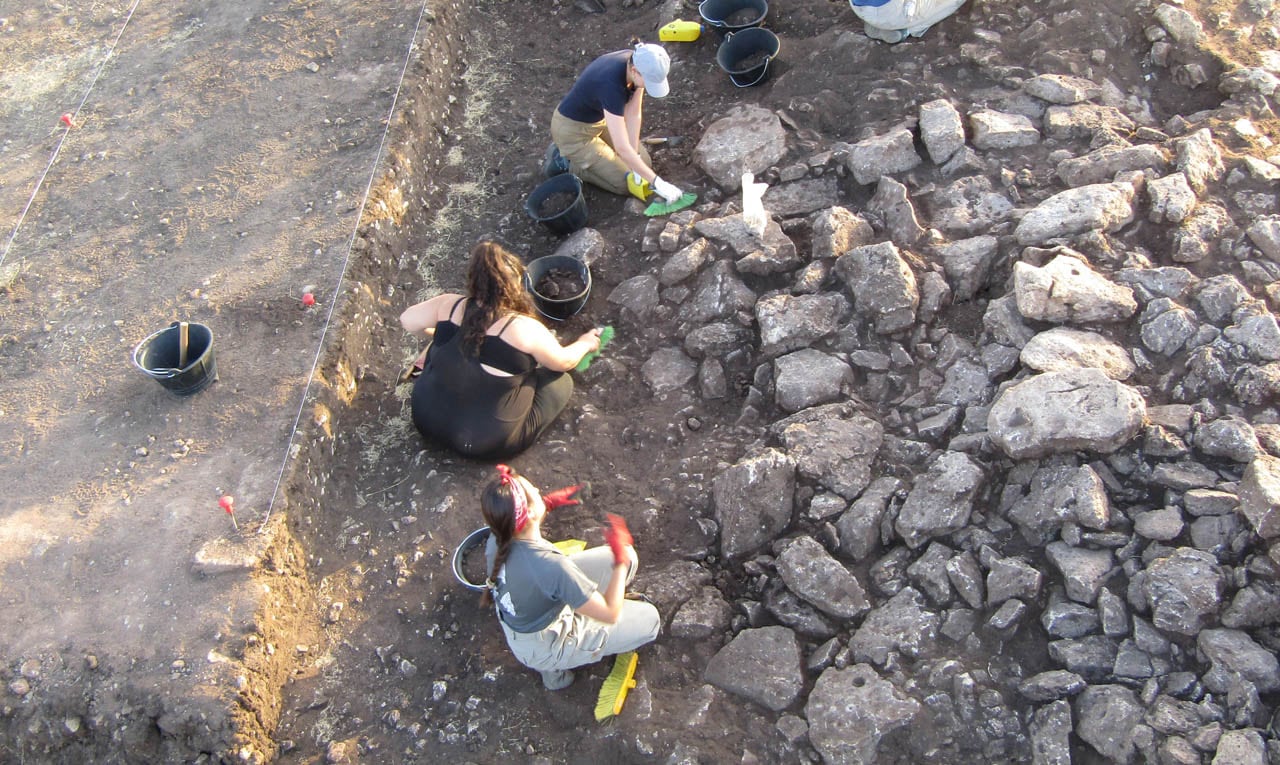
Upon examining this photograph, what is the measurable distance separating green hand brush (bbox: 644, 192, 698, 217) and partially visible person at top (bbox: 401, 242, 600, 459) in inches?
50.2

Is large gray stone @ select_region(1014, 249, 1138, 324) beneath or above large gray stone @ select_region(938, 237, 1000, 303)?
above

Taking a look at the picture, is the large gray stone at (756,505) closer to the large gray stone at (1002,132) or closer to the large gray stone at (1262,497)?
the large gray stone at (1262,497)

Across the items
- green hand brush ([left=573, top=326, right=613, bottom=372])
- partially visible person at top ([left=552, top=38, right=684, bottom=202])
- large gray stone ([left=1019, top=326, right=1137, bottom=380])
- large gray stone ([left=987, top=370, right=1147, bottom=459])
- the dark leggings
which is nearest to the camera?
large gray stone ([left=987, top=370, right=1147, bottom=459])

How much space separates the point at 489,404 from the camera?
3.90 meters

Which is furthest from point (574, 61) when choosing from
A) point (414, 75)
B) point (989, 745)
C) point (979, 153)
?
point (989, 745)

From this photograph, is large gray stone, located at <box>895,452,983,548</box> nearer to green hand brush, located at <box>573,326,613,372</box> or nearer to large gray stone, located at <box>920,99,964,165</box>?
green hand brush, located at <box>573,326,613,372</box>

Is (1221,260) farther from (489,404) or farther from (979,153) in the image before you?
(489,404)

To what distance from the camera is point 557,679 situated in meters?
3.34

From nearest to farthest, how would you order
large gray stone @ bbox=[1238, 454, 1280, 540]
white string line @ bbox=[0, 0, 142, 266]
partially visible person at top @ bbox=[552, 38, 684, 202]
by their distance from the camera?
large gray stone @ bbox=[1238, 454, 1280, 540]
partially visible person at top @ bbox=[552, 38, 684, 202]
white string line @ bbox=[0, 0, 142, 266]

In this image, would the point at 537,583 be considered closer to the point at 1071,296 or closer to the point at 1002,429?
the point at 1002,429

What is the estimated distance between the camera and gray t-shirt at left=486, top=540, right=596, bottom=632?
2.90 m

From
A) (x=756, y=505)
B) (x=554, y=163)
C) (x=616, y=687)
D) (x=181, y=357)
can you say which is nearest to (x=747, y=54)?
(x=554, y=163)

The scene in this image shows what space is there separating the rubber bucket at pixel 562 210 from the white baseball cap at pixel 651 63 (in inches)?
30.9

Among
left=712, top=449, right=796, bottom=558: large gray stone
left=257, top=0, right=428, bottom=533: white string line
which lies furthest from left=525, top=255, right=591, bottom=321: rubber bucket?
left=712, top=449, right=796, bottom=558: large gray stone
